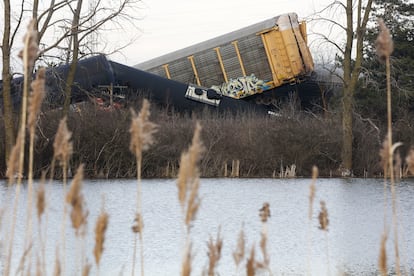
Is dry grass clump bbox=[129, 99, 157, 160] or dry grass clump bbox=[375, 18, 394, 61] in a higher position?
dry grass clump bbox=[375, 18, 394, 61]

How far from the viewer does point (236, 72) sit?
122 ft

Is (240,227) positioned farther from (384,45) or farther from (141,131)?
(141,131)

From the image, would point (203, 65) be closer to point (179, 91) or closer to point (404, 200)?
point (179, 91)

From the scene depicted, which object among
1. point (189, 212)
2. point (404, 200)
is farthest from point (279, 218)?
point (189, 212)

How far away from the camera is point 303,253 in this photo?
1084cm

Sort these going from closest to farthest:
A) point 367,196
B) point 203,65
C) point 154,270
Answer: point 154,270
point 367,196
point 203,65

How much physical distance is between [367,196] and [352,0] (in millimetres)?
10020

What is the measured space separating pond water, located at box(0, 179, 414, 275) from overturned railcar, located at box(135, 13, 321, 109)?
1456 centimetres

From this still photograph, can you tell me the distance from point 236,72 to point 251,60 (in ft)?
2.56

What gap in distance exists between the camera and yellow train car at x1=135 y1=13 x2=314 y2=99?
36.1 m

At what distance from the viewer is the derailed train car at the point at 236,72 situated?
110ft

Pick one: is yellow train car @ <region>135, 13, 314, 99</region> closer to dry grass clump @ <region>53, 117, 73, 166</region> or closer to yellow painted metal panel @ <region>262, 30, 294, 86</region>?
yellow painted metal panel @ <region>262, 30, 294, 86</region>

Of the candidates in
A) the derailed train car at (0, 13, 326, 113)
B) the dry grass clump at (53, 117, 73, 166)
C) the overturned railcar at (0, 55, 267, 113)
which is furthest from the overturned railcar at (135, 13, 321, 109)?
the dry grass clump at (53, 117, 73, 166)

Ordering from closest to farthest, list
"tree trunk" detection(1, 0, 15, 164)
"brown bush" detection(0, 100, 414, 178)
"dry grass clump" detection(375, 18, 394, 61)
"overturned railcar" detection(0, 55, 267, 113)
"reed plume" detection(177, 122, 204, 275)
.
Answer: "reed plume" detection(177, 122, 204, 275) < "dry grass clump" detection(375, 18, 394, 61) < "tree trunk" detection(1, 0, 15, 164) < "brown bush" detection(0, 100, 414, 178) < "overturned railcar" detection(0, 55, 267, 113)
